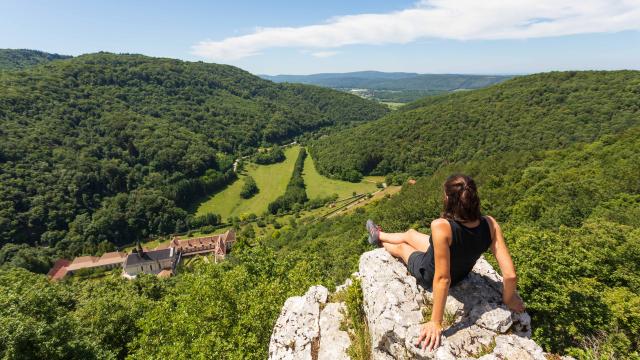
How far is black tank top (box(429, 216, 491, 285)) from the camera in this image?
577cm

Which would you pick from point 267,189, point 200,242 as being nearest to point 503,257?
point 200,242

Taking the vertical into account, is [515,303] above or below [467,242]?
below

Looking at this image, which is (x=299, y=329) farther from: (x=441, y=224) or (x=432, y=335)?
(x=441, y=224)

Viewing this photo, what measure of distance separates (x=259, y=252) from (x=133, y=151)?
399ft

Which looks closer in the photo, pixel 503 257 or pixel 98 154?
pixel 503 257

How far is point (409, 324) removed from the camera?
21.8 feet

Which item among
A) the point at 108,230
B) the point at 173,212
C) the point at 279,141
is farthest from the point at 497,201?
the point at 279,141

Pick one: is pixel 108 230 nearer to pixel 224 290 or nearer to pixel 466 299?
pixel 224 290

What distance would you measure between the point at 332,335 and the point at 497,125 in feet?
420

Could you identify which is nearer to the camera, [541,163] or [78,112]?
[541,163]

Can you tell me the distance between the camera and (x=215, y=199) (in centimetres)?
10631

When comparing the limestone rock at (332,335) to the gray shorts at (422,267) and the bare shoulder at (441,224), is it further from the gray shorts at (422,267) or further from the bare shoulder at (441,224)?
the bare shoulder at (441,224)

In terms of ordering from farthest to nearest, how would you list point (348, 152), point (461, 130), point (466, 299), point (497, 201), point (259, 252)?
point (348, 152) → point (461, 130) → point (497, 201) → point (259, 252) → point (466, 299)

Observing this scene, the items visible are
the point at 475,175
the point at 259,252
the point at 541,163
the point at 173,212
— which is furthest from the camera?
the point at 173,212
